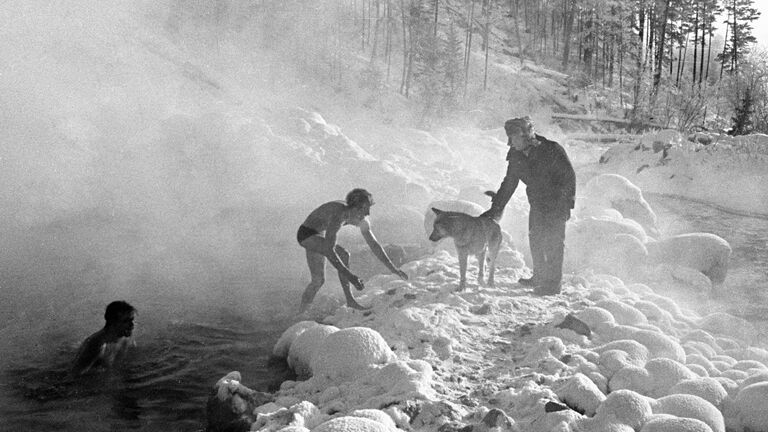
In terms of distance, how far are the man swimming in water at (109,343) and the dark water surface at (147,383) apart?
117 millimetres

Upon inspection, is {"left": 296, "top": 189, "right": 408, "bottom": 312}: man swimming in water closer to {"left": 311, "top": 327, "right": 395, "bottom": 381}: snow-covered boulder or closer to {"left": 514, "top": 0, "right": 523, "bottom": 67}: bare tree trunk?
{"left": 311, "top": 327, "right": 395, "bottom": 381}: snow-covered boulder

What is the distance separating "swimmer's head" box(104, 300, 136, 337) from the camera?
5.41 m

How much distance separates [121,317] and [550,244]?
4541 mm

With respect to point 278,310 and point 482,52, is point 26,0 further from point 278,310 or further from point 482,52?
point 482,52

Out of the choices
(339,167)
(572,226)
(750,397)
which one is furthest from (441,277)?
(339,167)

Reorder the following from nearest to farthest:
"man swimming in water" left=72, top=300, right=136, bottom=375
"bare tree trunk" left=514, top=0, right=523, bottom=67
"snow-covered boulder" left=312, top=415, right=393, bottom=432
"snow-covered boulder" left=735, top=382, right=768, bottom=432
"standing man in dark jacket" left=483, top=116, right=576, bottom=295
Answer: "snow-covered boulder" left=312, top=415, right=393, bottom=432 → "snow-covered boulder" left=735, top=382, right=768, bottom=432 → "man swimming in water" left=72, top=300, right=136, bottom=375 → "standing man in dark jacket" left=483, top=116, right=576, bottom=295 → "bare tree trunk" left=514, top=0, right=523, bottom=67

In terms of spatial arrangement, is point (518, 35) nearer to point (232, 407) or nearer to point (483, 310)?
point (483, 310)

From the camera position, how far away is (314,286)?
6738mm

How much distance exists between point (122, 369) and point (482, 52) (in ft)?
154

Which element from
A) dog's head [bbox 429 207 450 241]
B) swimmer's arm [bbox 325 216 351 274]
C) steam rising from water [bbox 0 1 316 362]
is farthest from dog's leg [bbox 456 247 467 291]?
steam rising from water [bbox 0 1 316 362]

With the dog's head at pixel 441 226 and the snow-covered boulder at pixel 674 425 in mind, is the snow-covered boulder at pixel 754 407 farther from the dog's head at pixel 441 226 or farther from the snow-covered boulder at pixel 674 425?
the dog's head at pixel 441 226

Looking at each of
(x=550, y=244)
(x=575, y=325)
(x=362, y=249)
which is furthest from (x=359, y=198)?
(x=362, y=249)

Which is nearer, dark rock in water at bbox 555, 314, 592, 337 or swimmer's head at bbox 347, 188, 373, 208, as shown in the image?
dark rock in water at bbox 555, 314, 592, 337

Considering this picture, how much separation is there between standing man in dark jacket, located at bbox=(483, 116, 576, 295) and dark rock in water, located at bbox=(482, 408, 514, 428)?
9.77 feet
